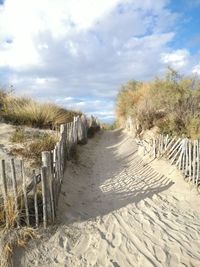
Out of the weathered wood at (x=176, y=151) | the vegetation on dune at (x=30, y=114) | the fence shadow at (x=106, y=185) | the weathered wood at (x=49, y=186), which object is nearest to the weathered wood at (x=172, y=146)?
the weathered wood at (x=176, y=151)

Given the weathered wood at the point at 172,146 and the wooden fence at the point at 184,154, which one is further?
the weathered wood at the point at 172,146

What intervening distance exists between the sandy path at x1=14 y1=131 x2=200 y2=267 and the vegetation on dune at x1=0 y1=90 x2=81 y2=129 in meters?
3.55

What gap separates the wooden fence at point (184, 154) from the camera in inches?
353

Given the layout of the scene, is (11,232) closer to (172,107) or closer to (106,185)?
(106,185)

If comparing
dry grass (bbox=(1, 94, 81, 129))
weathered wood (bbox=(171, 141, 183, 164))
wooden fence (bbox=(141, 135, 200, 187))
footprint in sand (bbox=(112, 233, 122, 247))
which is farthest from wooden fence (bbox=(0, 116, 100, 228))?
dry grass (bbox=(1, 94, 81, 129))

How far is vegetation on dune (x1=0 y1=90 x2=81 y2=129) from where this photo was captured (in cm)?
1341

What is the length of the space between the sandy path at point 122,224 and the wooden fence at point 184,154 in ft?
1.14

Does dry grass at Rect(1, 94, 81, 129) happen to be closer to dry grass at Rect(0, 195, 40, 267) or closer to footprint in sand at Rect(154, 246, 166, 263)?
dry grass at Rect(0, 195, 40, 267)

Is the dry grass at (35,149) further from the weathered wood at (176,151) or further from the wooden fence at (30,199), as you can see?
the weathered wood at (176,151)

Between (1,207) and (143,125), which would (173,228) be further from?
(143,125)

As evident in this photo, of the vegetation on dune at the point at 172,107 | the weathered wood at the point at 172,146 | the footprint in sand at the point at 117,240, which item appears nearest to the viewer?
the footprint in sand at the point at 117,240

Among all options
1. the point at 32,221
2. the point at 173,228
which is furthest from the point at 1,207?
the point at 173,228

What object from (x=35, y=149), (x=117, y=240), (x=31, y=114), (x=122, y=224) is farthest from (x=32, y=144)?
(x=31, y=114)

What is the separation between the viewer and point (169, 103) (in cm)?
1606
